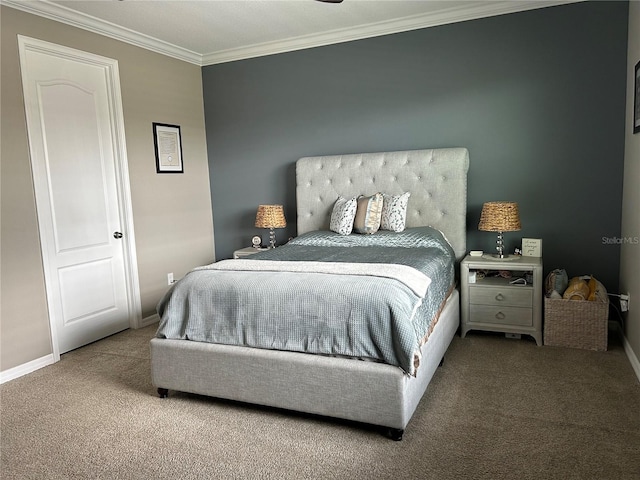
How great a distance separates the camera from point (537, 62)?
3.61m

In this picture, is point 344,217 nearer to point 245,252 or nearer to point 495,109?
point 245,252

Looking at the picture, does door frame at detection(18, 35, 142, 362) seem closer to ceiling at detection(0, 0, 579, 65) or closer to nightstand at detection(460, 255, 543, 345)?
ceiling at detection(0, 0, 579, 65)

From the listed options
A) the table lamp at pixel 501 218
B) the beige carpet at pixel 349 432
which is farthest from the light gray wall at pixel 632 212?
the table lamp at pixel 501 218

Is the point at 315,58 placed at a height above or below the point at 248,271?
above

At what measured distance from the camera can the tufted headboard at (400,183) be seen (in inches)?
150

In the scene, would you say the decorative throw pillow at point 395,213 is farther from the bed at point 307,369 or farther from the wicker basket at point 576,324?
the wicker basket at point 576,324

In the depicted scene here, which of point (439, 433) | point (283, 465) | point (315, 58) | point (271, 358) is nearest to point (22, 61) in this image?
point (315, 58)

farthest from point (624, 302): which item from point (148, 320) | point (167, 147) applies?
point (167, 147)

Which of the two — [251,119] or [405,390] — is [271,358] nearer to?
[405,390]

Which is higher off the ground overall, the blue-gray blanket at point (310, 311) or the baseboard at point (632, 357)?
the blue-gray blanket at point (310, 311)

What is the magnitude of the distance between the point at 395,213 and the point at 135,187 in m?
2.21

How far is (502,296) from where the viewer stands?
3.46 meters

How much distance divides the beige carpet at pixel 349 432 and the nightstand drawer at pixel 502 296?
45 centimetres

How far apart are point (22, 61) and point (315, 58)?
2324mm
